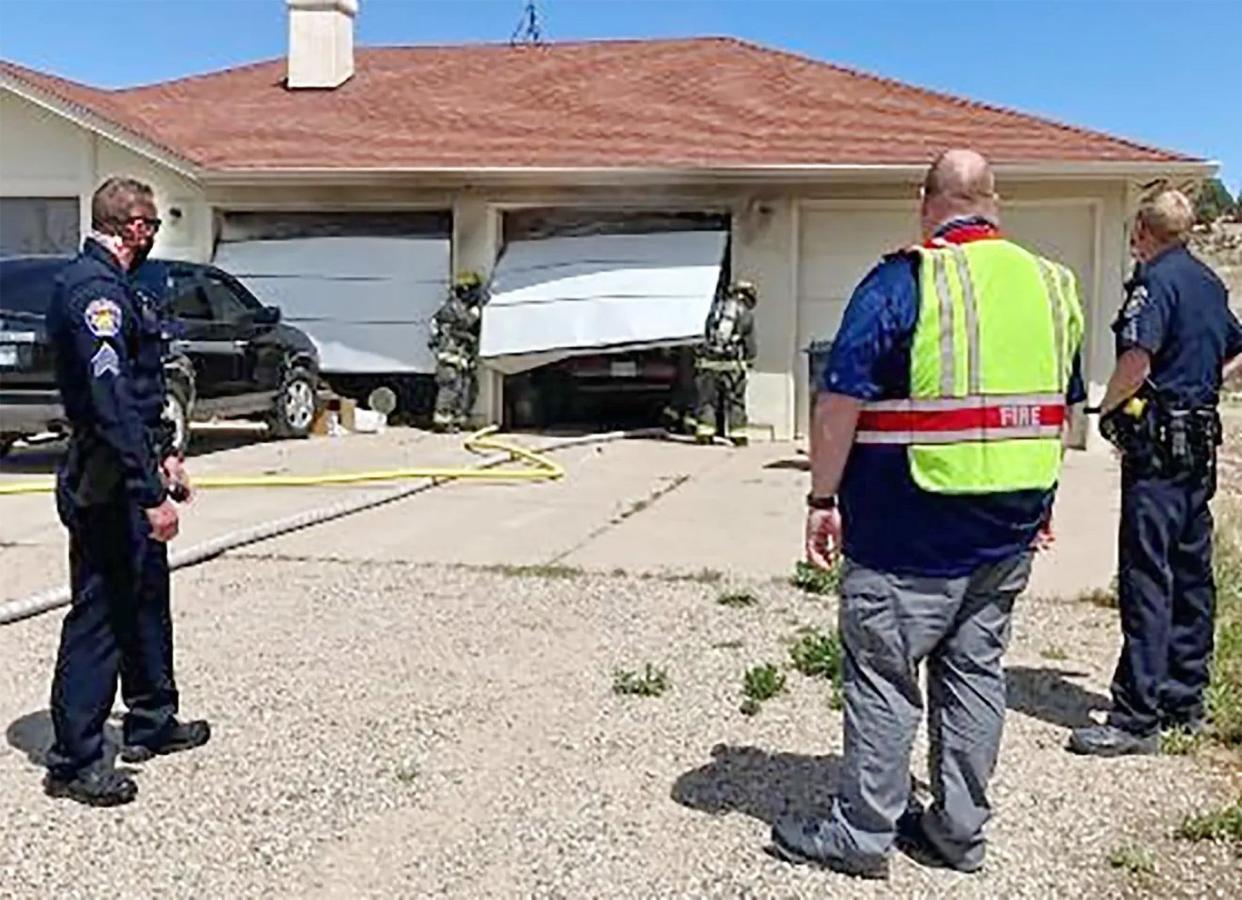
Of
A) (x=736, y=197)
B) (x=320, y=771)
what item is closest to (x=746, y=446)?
(x=736, y=197)

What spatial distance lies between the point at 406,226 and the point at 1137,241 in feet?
39.1

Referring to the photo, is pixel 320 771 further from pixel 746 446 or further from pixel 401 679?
pixel 746 446

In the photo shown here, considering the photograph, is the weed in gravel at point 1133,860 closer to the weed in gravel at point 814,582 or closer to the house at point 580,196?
the weed in gravel at point 814,582

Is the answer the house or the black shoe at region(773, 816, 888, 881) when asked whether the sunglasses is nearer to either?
the black shoe at region(773, 816, 888, 881)

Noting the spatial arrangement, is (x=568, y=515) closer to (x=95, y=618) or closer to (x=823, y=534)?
(x=95, y=618)

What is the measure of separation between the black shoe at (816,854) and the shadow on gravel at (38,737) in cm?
217

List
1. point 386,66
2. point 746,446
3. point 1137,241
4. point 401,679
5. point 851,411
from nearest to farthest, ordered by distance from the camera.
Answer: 1. point 851,411
2. point 1137,241
3. point 401,679
4. point 746,446
5. point 386,66

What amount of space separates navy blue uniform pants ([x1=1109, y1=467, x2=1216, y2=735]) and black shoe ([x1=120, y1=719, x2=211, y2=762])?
3218mm

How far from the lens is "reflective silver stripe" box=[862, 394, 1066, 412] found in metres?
3.76

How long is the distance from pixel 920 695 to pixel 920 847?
48 cm

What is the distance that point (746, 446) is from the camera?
14.7 meters

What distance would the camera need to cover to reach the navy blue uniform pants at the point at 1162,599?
5098 mm

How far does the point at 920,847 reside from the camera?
4188 mm

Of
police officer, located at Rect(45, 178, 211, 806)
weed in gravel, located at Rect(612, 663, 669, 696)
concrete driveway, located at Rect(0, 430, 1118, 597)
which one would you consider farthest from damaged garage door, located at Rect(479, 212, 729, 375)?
police officer, located at Rect(45, 178, 211, 806)
